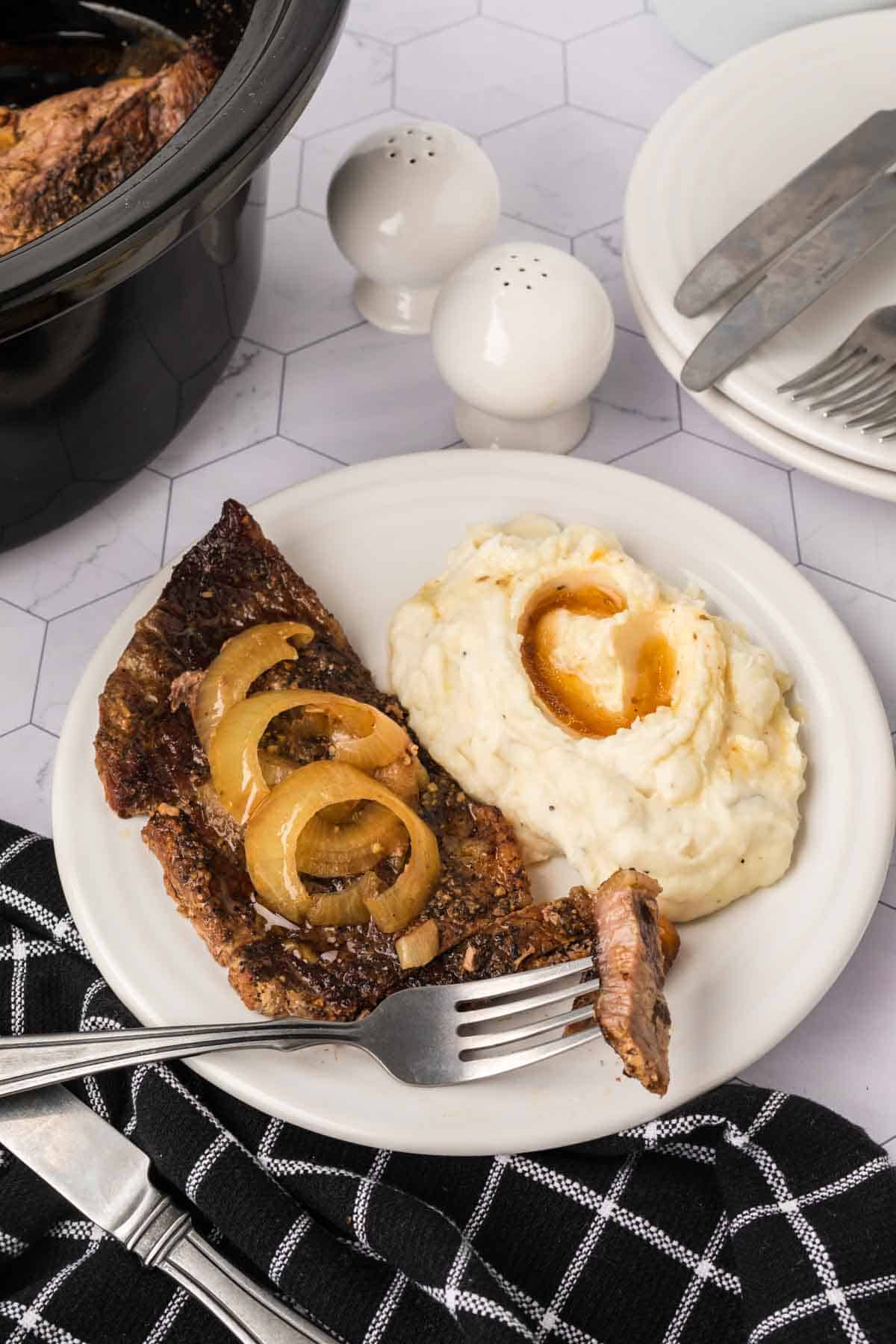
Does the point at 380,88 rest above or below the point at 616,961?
above

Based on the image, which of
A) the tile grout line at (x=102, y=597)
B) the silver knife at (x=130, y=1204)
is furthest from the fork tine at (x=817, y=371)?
the silver knife at (x=130, y=1204)

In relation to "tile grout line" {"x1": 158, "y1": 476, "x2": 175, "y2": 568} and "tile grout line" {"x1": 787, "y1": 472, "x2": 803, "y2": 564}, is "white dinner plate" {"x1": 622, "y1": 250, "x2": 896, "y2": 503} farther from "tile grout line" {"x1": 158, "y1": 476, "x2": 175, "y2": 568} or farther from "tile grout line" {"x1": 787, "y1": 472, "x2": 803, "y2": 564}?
"tile grout line" {"x1": 158, "y1": 476, "x2": 175, "y2": 568}

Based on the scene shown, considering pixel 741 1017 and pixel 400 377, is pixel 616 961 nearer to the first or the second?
pixel 741 1017

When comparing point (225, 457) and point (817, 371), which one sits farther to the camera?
point (225, 457)

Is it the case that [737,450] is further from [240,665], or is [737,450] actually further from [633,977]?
[633,977]

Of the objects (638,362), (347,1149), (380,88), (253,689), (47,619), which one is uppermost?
(380,88)

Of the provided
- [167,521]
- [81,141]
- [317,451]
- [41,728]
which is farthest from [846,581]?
[81,141]

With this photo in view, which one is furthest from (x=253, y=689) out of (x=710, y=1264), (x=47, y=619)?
(x=710, y=1264)

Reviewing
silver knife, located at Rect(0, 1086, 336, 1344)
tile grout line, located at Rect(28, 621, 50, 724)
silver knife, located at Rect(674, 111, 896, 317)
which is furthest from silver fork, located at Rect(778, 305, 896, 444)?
silver knife, located at Rect(0, 1086, 336, 1344)
